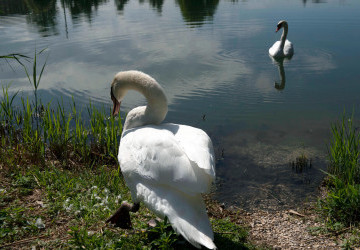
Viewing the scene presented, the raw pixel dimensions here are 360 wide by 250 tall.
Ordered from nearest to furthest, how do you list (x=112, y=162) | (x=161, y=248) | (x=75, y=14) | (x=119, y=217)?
(x=161, y=248) < (x=119, y=217) < (x=112, y=162) < (x=75, y=14)

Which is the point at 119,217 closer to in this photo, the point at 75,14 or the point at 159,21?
the point at 159,21

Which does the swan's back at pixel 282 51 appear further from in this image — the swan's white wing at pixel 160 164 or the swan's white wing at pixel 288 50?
the swan's white wing at pixel 160 164

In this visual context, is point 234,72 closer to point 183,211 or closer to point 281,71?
point 281,71

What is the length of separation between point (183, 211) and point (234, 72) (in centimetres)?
786

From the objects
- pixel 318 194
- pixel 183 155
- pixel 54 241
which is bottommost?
pixel 318 194

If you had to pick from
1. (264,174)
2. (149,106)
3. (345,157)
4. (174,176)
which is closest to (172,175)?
A: (174,176)

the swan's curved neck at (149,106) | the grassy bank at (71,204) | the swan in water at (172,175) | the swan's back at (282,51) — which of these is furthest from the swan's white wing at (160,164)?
the swan's back at (282,51)

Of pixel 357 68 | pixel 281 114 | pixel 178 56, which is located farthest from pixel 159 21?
pixel 281 114

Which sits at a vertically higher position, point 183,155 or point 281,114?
point 183,155

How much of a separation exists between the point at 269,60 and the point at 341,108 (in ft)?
14.0

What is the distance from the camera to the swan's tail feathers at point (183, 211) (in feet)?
9.71

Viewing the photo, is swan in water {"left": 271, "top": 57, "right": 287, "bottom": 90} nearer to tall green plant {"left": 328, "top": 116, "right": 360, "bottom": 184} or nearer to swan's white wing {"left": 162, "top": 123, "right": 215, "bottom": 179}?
tall green plant {"left": 328, "top": 116, "right": 360, "bottom": 184}

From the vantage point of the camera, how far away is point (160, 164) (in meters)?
3.34

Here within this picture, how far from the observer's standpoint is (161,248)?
11.0 feet
